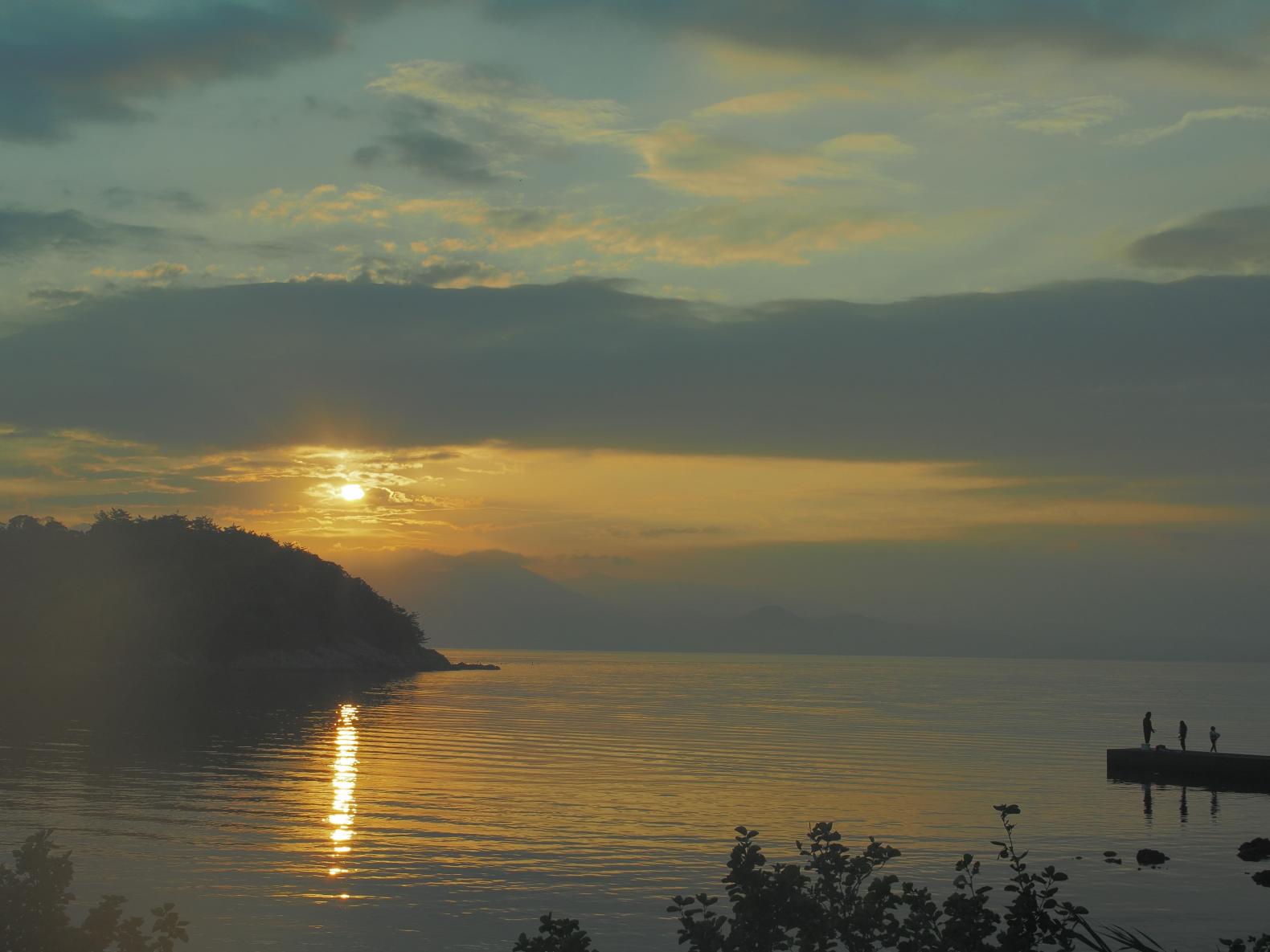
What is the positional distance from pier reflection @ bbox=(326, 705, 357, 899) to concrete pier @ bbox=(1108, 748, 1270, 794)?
48.6 metres

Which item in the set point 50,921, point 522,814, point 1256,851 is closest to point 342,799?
point 522,814

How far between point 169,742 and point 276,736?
10.1 meters

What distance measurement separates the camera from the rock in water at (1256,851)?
45.5 metres

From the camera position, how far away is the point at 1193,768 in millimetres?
71188

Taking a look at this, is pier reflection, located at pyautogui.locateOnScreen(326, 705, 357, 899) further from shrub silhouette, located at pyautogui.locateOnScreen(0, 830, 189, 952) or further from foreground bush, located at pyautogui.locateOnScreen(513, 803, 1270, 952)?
foreground bush, located at pyautogui.locateOnScreen(513, 803, 1270, 952)

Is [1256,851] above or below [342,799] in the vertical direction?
above

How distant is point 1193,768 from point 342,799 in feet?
169

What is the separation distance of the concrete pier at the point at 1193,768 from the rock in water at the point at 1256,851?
24.5m

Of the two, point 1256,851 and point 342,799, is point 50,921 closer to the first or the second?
point 342,799

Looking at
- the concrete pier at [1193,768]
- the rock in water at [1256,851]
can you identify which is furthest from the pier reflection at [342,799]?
the concrete pier at [1193,768]

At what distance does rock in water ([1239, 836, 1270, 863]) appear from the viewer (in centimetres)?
4553

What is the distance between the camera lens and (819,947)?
488 inches

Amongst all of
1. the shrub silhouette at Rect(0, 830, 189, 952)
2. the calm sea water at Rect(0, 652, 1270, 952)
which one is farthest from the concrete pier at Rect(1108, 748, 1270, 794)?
the shrub silhouette at Rect(0, 830, 189, 952)

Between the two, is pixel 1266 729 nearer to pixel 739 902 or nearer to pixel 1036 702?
pixel 1036 702
